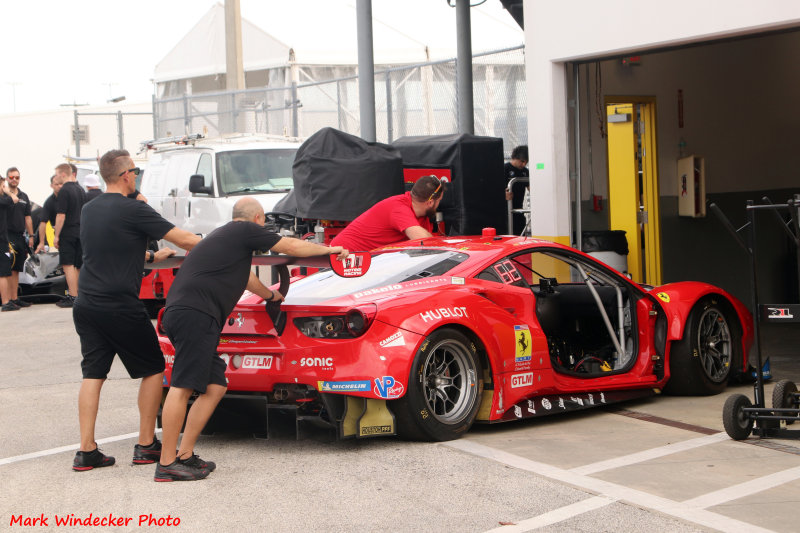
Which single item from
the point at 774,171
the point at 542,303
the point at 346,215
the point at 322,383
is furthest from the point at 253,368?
the point at 774,171

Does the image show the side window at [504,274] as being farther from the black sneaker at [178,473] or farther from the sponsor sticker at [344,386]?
the black sneaker at [178,473]

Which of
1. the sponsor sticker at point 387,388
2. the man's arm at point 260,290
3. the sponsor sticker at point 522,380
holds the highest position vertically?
the man's arm at point 260,290

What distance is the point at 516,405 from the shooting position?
6.86 metres

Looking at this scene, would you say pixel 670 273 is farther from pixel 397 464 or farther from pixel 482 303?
pixel 397 464

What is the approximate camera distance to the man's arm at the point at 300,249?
623cm

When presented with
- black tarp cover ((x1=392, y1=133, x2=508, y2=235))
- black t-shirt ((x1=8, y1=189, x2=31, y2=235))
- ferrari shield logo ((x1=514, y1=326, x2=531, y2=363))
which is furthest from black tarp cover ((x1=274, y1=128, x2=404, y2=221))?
black t-shirt ((x1=8, y1=189, x2=31, y2=235))

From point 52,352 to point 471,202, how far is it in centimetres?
495

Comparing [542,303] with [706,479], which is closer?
[706,479]

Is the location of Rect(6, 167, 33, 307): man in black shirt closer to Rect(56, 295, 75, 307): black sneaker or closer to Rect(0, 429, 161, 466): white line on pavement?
Rect(56, 295, 75, 307): black sneaker

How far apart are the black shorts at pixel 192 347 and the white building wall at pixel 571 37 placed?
232 inches

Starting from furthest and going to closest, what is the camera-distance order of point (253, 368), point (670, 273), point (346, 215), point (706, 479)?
point (670, 273) → point (346, 215) → point (253, 368) → point (706, 479)

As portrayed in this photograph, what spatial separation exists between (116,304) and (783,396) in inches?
165

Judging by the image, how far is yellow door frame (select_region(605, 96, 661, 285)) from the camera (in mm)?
12922

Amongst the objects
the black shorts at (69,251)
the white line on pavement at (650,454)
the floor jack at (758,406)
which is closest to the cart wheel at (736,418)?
the floor jack at (758,406)
